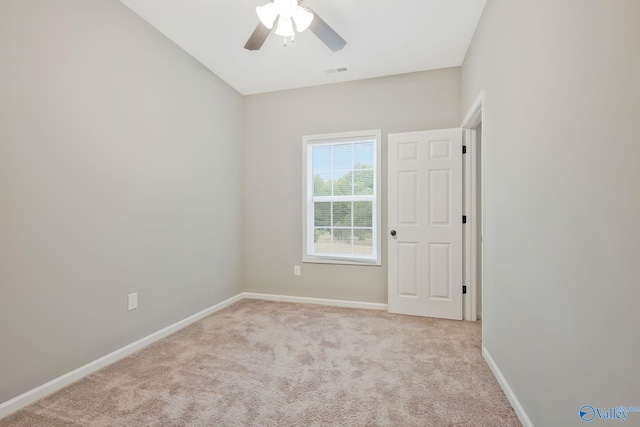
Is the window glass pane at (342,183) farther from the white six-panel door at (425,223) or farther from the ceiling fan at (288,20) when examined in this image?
the ceiling fan at (288,20)

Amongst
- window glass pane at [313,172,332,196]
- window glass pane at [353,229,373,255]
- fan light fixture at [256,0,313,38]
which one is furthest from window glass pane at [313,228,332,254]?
fan light fixture at [256,0,313,38]

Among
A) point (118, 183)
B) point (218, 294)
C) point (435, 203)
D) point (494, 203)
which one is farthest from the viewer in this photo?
point (218, 294)

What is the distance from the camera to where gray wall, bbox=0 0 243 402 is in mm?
1627

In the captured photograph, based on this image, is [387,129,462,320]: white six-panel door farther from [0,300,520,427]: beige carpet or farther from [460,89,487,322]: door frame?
[0,300,520,427]: beige carpet

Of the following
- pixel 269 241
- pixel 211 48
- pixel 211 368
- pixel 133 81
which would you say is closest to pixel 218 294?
pixel 269 241

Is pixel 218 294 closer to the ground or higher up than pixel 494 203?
closer to the ground

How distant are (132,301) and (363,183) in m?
2.63

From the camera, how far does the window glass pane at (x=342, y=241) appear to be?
3.57 m

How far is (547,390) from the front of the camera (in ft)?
4.18

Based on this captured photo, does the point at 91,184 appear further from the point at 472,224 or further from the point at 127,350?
the point at 472,224

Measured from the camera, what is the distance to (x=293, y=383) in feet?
6.19

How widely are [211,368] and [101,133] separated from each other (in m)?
1.90

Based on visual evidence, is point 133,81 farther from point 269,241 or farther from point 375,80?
point 375,80

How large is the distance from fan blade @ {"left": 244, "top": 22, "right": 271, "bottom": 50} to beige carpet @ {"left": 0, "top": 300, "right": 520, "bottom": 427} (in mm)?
2429
